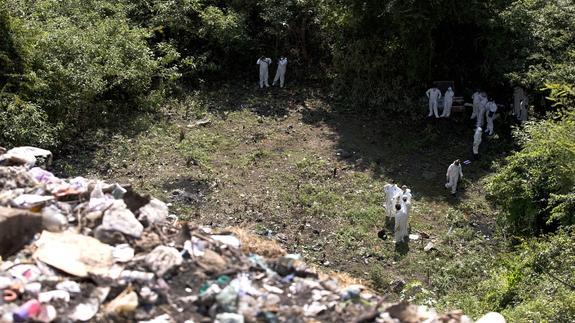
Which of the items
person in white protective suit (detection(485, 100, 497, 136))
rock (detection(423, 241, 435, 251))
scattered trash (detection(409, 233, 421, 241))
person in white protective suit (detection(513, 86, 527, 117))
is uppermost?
person in white protective suit (detection(513, 86, 527, 117))

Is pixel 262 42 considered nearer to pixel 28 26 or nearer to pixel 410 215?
pixel 28 26

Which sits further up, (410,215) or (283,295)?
(283,295)

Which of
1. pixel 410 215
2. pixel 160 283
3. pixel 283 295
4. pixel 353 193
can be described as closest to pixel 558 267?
pixel 410 215

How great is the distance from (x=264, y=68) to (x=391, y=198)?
6.51 metres

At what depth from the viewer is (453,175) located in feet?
44.4

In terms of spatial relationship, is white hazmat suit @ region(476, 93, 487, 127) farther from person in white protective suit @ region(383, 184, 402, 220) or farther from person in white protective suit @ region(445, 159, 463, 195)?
person in white protective suit @ region(383, 184, 402, 220)

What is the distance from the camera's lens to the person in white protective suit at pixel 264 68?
17598 millimetres

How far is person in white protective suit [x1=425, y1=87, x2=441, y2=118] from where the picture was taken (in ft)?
54.1

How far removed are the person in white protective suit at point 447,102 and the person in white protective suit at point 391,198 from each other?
4.58 m

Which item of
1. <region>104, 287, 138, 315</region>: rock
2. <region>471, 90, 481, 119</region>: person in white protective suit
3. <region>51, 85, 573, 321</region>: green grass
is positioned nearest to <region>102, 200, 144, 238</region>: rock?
<region>104, 287, 138, 315</region>: rock

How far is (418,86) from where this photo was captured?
1734 centimetres

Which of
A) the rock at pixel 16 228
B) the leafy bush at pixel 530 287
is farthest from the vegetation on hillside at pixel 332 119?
the rock at pixel 16 228

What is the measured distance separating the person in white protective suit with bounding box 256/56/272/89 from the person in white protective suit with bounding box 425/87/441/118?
156 inches

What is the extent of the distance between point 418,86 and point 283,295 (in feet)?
41.1
